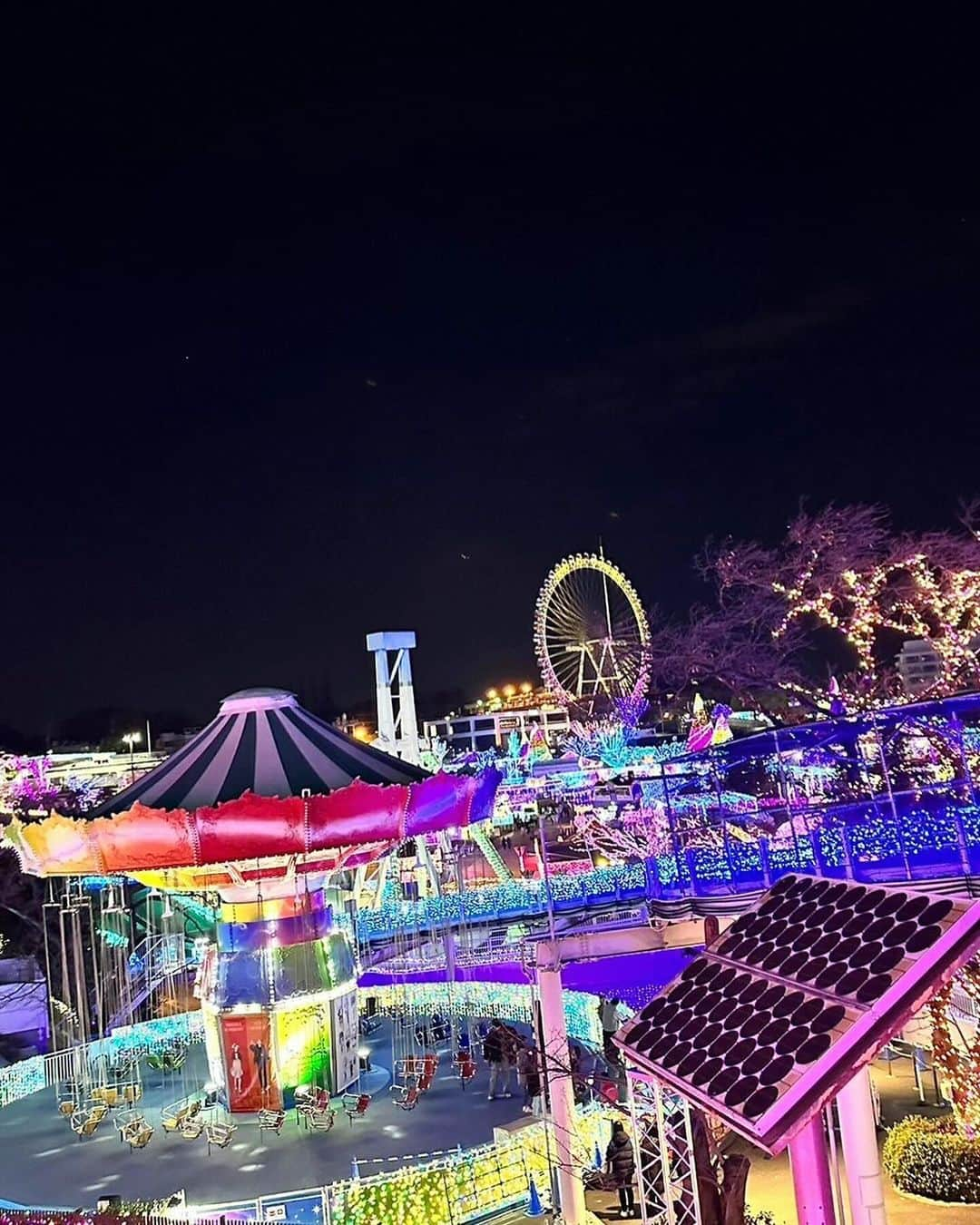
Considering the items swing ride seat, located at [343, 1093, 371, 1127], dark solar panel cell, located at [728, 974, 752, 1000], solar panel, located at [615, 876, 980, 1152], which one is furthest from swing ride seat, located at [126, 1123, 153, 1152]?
dark solar panel cell, located at [728, 974, 752, 1000]

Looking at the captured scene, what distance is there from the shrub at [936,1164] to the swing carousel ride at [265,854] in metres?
5.05

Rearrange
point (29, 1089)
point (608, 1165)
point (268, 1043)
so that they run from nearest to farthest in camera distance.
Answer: point (608, 1165)
point (268, 1043)
point (29, 1089)

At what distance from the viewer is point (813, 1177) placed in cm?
422

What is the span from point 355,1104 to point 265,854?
9.61ft

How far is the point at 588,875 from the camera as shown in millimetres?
15891

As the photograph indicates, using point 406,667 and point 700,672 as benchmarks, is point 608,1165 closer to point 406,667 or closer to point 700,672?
point 700,672

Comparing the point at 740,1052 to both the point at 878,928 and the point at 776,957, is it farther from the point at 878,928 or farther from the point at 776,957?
the point at 878,928

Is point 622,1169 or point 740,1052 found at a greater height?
point 740,1052

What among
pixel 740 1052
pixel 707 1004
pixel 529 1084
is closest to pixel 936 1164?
pixel 529 1084

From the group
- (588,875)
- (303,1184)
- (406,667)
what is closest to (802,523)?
(588,875)

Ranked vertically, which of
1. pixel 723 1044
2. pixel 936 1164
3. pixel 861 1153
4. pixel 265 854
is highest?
pixel 265 854

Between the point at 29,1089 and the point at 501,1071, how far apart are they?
5833 millimetres

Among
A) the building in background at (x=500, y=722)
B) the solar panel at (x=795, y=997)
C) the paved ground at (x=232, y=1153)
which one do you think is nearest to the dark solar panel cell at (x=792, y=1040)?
the solar panel at (x=795, y=997)

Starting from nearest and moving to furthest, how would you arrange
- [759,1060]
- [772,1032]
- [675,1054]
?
[759,1060], [772,1032], [675,1054]
